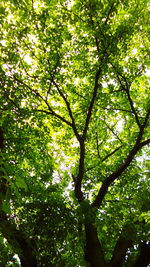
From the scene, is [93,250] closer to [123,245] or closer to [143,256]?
[123,245]

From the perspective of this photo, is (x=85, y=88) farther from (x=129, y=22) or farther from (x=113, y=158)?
(x=113, y=158)

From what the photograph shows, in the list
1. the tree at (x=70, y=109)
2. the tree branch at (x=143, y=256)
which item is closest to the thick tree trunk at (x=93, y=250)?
the tree at (x=70, y=109)

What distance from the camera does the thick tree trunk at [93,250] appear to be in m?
A: 6.89

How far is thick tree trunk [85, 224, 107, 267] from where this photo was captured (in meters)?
6.89

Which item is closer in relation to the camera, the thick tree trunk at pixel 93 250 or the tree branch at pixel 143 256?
the thick tree trunk at pixel 93 250

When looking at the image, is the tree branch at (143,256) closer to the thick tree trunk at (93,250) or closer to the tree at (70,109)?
the tree at (70,109)

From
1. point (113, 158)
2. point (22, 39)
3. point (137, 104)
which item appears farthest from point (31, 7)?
point (113, 158)

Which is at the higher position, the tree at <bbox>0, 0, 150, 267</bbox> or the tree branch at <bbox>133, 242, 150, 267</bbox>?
the tree at <bbox>0, 0, 150, 267</bbox>

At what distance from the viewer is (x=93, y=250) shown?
717 centimetres

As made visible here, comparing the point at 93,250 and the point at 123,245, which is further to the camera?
the point at 123,245

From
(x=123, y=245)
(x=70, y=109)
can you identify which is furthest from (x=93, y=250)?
(x=70, y=109)

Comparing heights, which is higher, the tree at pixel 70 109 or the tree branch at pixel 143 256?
the tree at pixel 70 109

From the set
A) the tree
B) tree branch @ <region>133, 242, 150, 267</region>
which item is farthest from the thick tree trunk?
tree branch @ <region>133, 242, 150, 267</region>

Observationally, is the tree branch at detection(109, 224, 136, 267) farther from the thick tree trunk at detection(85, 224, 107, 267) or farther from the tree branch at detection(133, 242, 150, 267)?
the tree branch at detection(133, 242, 150, 267)
